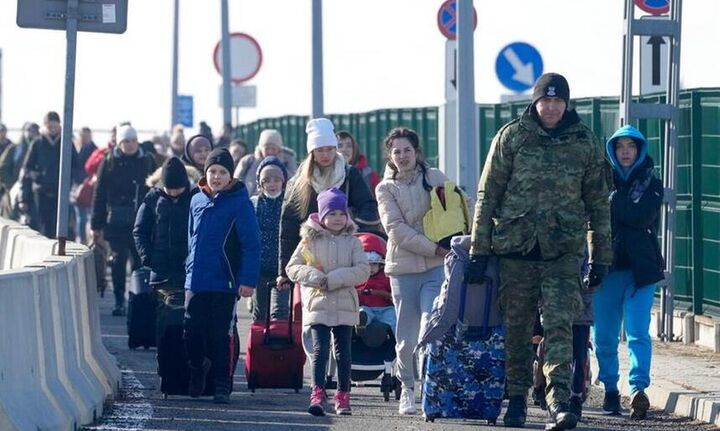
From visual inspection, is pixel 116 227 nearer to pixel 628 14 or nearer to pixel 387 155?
pixel 628 14

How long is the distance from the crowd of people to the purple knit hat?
0.03ft

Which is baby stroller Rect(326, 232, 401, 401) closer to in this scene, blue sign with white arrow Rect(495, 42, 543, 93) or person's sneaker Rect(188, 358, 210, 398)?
person's sneaker Rect(188, 358, 210, 398)

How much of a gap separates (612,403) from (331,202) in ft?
7.36

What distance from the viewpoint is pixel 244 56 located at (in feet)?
127

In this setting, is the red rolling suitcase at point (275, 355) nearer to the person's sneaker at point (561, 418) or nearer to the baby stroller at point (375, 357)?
the baby stroller at point (375, 357)

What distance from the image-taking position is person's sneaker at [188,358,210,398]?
14.8 meters

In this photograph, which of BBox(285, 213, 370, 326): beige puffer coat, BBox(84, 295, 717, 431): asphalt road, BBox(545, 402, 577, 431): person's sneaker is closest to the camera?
BBox(545, 402, 577, 431): person's sneaker

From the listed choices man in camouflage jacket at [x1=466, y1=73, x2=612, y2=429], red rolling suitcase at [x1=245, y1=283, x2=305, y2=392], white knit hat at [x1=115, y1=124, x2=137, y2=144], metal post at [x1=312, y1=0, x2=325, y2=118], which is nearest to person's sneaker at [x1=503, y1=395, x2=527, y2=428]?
man in camouflage jacket at [x1=466, y1=73, x2=612, y2=429]

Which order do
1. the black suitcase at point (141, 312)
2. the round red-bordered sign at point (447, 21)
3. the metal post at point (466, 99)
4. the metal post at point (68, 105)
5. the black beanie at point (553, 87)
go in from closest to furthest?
the black beanie at point (553, 87), the metal post at point (68, 105), the black suitcase at point (141, 312), the metal post at point (466, 99), the round red-bordered sign at point (447, 21)

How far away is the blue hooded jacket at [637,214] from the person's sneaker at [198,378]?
279 cm

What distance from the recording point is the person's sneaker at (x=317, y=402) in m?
13.9

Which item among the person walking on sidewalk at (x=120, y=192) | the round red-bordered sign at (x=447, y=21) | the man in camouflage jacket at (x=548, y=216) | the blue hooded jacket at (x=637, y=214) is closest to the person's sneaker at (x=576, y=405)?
the man in camouflage jacket at (x=548, y=216)

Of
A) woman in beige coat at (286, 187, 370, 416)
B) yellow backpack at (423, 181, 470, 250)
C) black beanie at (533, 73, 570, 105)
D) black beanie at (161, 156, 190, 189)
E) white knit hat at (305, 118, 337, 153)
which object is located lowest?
woman in beige coat at (286, 187, 370, 416)

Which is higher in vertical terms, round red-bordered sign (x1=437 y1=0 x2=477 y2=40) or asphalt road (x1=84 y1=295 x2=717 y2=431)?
round red-bordered sign (x1=437 y1=0 x2=477 y2=40)
